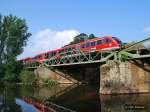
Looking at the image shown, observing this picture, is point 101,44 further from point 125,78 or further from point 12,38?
point 12,38

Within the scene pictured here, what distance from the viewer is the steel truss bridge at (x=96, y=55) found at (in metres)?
33.5

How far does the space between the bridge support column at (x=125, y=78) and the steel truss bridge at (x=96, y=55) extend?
1081 millimetres

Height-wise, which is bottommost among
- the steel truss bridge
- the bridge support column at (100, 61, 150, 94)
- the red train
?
the bridge support column at (100, 61, 150, 94)

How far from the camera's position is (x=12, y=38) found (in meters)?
66.5

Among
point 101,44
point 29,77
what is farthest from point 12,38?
point 101,44

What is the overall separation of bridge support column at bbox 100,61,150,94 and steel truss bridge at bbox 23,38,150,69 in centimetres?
108

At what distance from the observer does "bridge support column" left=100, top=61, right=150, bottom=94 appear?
33594mm

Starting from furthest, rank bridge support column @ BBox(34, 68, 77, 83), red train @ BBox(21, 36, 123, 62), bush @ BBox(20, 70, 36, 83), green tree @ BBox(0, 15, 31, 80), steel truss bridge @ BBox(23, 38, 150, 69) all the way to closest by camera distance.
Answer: green tree @ BBox(0, 15, 31, 80) < bush @ BBox(20, 70, 36, 83) < bridge support column @ BBox(34, 68, 77, 83) < red train @ BBox(21, 36, 123, 62) < steel truss bridge @ BBox(23, 38, 150, 69)

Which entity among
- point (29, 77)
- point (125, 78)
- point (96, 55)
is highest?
point (96, 55)

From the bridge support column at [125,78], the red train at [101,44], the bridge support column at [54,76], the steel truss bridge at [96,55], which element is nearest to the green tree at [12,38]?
the steel truss bridge at [96,55]

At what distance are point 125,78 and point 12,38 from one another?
38.7 meters

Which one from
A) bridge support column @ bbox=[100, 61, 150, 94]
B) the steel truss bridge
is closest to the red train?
the steel truss bridge

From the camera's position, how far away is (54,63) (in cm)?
5731

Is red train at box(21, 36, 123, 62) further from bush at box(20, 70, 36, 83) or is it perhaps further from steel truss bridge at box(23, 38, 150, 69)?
bush at box(20, 70, 36, 83)
